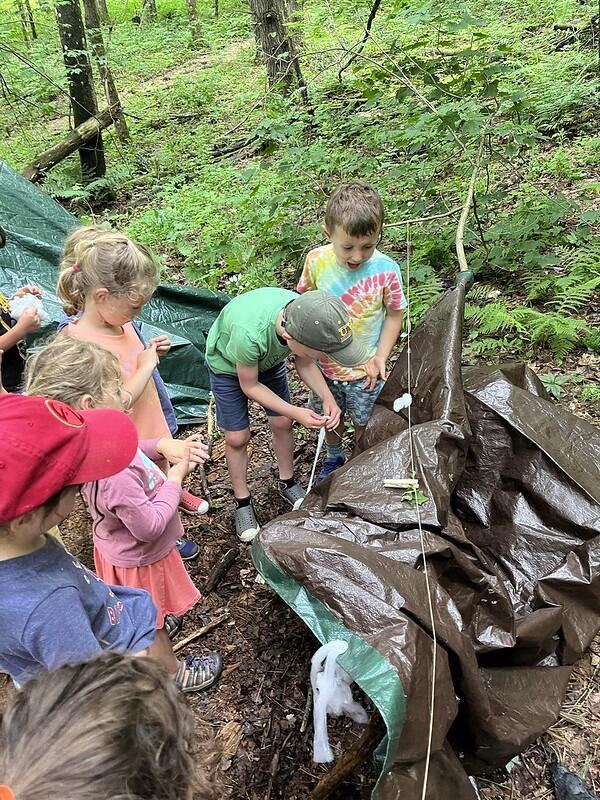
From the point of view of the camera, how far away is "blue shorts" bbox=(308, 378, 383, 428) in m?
2.93

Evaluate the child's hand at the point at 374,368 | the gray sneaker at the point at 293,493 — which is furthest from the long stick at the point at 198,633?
the child's hand at the point at 374,368

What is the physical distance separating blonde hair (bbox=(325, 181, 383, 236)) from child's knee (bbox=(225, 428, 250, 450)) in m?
1.08

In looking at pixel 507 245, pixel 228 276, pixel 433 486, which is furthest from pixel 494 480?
pixel 228 276

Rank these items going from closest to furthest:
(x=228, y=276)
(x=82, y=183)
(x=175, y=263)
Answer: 1. (x=228, y=276)
2. (x=175, y=263)
3. (x=82, y=183)

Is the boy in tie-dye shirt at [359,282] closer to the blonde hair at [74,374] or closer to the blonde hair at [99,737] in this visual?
the blonde hair at [74,374]

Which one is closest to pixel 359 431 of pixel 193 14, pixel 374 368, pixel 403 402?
pixel 374 368

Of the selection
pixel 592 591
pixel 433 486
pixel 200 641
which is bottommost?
pixel 200 641

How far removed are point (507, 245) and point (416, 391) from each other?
258 cm

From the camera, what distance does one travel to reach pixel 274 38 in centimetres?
659

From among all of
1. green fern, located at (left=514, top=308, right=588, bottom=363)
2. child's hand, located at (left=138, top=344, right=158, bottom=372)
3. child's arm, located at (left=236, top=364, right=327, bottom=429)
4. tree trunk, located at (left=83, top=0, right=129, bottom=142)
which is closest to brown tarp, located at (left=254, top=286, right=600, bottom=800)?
child's arm, located at (left=236, top=364, right=327, bottom=429)

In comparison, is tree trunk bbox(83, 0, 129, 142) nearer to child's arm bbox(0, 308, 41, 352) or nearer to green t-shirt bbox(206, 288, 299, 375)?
child's arm bbox(0, 308, 41, 352)

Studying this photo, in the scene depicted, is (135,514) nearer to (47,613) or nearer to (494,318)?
(47,613)

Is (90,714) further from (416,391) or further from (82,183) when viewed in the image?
(82,183)

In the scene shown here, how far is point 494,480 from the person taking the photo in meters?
2.37
